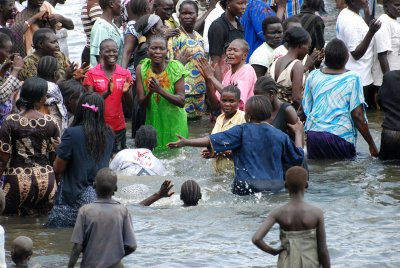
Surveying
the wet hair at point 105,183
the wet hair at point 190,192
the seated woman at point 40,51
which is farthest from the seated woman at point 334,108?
the wet hair at point 105,183

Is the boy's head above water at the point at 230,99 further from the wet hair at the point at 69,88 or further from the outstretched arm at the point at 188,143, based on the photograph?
the wet hair at the point at 69,88

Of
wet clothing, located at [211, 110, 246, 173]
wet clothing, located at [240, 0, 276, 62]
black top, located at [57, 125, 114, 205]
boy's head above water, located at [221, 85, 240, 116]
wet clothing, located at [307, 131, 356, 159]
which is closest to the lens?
black top, located at [57, 125, 114, 205]

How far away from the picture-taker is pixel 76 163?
1001cm

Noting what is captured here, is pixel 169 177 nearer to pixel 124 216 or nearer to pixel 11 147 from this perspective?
pixel 11 147

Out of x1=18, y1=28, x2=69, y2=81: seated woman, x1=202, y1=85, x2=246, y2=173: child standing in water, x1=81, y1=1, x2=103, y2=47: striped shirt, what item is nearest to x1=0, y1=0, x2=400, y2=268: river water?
x1=202, y1=85, x2=246, y2=173: child standing in water

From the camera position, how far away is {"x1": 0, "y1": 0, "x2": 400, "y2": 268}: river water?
10.0 meters

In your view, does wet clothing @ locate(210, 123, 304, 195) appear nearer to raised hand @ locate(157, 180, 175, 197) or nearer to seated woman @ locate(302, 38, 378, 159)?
raised hand @ locate(157, 180, 175, 197)

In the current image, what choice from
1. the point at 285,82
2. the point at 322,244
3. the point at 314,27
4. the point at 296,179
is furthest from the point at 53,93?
the point at 314,27

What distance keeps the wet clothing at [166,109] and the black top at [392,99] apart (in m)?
2.37

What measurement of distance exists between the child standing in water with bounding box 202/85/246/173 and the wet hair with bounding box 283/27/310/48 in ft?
5.56

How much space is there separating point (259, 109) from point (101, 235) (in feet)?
10.1

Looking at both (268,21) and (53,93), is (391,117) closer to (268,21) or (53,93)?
(268,21)

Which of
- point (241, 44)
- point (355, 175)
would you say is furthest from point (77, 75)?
point (355, 175)

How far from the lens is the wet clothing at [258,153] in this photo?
36.4ft
